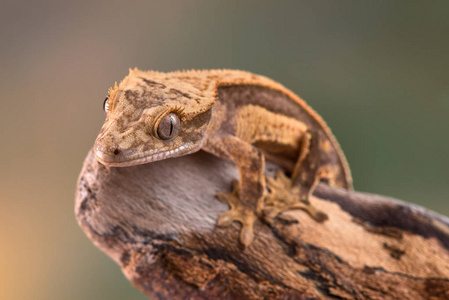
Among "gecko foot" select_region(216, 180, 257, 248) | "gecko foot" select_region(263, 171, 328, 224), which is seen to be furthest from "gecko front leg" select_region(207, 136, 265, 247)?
"gecko foot" select_region(263, 171, 328, 224)

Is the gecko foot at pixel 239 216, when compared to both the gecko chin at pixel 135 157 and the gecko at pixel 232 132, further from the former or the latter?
the gecko chin at pixel 135 157

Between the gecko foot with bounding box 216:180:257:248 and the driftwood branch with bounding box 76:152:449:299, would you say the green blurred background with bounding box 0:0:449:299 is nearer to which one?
the driftwood branch with bounding box 76:152:449:299

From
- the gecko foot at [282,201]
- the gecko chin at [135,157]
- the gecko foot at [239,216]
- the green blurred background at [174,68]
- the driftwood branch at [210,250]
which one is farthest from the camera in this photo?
the green blurred background at [174,68]

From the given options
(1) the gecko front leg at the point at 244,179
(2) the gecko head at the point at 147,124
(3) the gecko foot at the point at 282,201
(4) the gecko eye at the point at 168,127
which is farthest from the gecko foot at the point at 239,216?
(4) the gecko eye at the point at 168,127

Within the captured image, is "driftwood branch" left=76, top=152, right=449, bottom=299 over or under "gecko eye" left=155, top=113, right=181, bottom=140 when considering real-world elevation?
under

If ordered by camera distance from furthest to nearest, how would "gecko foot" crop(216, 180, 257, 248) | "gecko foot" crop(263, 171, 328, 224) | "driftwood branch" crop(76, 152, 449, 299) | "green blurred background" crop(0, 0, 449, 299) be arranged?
1. "green blurred background" crop(0, 0, 449, 299)
2. "gecko foot" crop(263, 171, 328, 224)
3. "gecko foot" crop(216, 180, 257, 248)
4. "driftwood branch" crop(76, 152, 449, 299)

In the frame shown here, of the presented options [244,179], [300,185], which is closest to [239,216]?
[244,179]

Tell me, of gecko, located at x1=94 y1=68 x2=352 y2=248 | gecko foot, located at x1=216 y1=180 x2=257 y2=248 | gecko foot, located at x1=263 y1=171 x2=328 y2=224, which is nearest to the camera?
gecko, located at x1=94 y1=68 x2=352 y2=248
